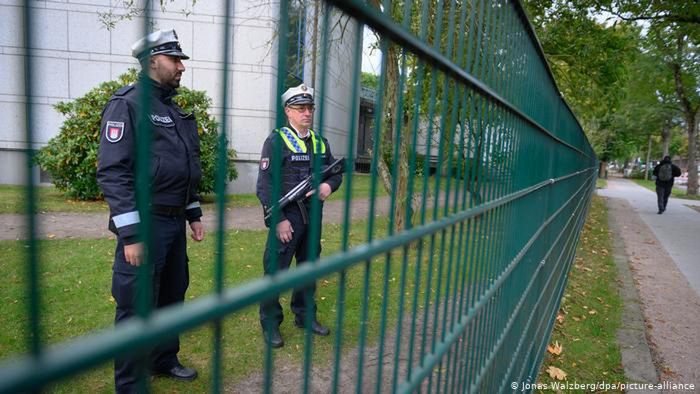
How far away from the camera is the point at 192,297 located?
13.7 feet

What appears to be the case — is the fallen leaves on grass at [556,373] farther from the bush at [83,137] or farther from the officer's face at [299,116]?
the bush at [83,137]

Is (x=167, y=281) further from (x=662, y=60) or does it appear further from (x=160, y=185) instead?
(x=662, y=60)

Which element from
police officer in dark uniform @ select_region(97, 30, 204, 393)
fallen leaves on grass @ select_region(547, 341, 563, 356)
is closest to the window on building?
police officer in dark uniform @ select_region(97, 30, 204, 393)

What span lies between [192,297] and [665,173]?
14305 millimetres

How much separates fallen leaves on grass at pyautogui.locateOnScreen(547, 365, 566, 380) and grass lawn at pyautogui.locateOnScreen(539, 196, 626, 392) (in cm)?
3

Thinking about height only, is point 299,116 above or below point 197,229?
above

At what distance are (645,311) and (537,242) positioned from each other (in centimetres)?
289

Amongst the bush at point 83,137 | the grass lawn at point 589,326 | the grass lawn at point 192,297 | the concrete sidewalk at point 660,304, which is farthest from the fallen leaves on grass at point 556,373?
the bush at point 83,137

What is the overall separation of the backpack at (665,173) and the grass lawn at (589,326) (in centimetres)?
798

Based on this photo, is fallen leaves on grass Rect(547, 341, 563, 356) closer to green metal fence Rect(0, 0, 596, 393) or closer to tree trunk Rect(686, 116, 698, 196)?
green metal fence Rect(0, 0, 596, 393)

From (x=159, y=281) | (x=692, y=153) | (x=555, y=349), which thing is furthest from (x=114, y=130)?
(x=692, y=153)

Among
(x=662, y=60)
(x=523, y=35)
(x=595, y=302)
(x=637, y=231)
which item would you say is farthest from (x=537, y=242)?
(x=662, y=60)

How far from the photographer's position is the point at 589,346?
406cm

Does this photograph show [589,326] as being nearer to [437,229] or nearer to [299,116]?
[299,116]
